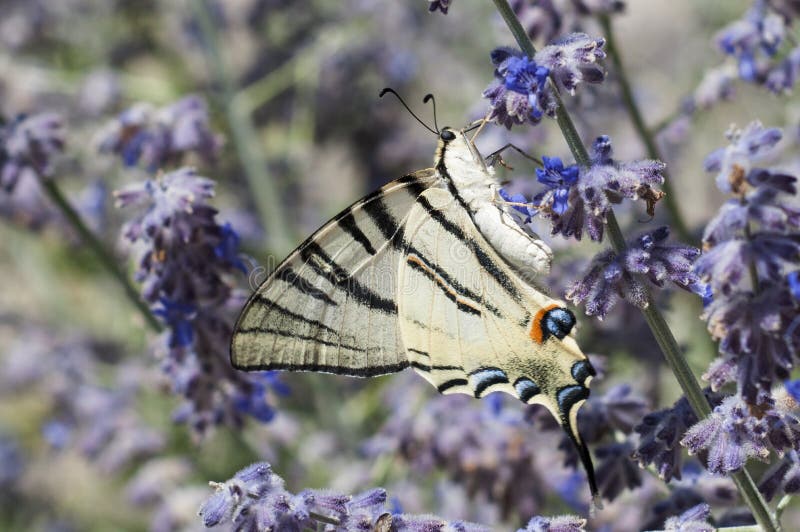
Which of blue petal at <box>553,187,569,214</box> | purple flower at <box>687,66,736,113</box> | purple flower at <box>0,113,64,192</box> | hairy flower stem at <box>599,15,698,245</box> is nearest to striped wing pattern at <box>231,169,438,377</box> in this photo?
blue petal at <box>553,187,569,214</box>

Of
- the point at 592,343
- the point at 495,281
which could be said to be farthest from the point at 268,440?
the point at 495,281

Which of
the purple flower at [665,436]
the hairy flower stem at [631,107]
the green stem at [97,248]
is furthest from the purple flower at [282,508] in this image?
the hairy flower stem at [631,107]

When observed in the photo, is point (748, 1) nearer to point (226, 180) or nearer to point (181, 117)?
point (226, 180)

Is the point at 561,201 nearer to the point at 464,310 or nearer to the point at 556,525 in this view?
the point at 464,310

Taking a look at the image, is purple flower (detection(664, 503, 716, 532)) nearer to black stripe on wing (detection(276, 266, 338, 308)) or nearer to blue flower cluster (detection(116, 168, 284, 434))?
black stripe on wing (detection(276, 266, 338, 308))

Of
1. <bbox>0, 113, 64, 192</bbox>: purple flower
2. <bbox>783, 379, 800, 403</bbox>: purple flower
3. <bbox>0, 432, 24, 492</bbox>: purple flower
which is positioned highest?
<bbox>0, 432, 24, 492</bbox>: purple flower

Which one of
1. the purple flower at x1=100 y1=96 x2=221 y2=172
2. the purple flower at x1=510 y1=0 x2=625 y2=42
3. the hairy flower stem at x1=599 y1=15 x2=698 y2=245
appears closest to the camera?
the purple flower at x1=510 y1=0 x2=625 y2=42

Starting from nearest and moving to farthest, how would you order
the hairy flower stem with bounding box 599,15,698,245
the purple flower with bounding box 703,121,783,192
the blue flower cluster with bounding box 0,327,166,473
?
the purple flower with bounding box 703,121,783,192 < the hairy flower stem with bounding box 599,15,698,245 < the blue flower cluster with bounding box 0,327,166,473

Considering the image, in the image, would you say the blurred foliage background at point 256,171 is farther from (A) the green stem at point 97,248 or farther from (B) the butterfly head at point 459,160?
(B) the butterfly head at point 459,160
